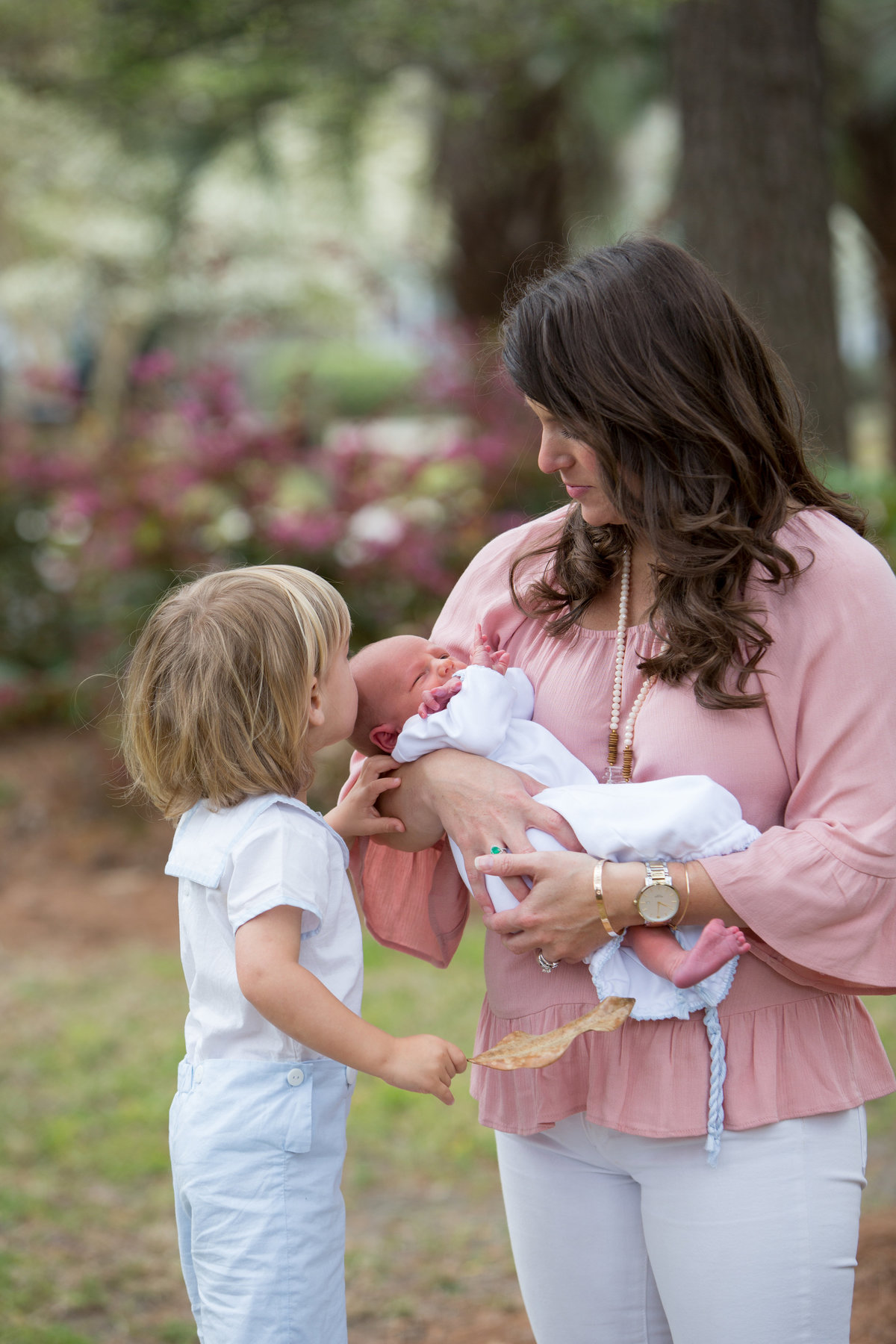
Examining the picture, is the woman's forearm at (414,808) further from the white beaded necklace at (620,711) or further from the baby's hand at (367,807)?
the white beaded necklace at (620,711)

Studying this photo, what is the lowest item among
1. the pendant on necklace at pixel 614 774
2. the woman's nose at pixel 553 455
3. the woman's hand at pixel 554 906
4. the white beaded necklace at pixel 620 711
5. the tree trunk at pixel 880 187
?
the woman's hand at pixel 554 906

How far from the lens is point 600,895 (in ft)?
5.47

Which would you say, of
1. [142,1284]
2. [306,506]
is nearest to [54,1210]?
[142,1284]

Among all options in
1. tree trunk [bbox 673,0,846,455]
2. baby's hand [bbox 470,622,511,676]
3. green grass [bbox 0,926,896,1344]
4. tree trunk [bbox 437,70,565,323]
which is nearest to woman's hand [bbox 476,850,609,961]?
baby's hand [bbox 470,622,511,676]

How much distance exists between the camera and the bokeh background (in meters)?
3.51

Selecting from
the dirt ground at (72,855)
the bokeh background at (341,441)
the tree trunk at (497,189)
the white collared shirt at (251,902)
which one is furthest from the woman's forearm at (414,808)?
the tree trunk at (497,189)

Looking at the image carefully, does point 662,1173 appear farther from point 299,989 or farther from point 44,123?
point 44,123

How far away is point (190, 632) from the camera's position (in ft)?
5.79

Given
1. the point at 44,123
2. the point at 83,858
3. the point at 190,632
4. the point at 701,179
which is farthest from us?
A: the point at 44,123

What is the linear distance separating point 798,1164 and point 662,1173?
184mm

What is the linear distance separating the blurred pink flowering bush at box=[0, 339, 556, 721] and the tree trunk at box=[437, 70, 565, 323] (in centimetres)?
152

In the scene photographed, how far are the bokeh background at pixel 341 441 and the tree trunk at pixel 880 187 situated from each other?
32 millimetres

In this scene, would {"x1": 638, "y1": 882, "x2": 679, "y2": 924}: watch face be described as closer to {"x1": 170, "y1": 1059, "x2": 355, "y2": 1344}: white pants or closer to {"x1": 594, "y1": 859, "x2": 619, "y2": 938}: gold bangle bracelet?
{"x1": 594, "y1": 859, "x2": 619, "y2": 938}: gold bangle bracelet

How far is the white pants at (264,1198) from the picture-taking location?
1712 mm
